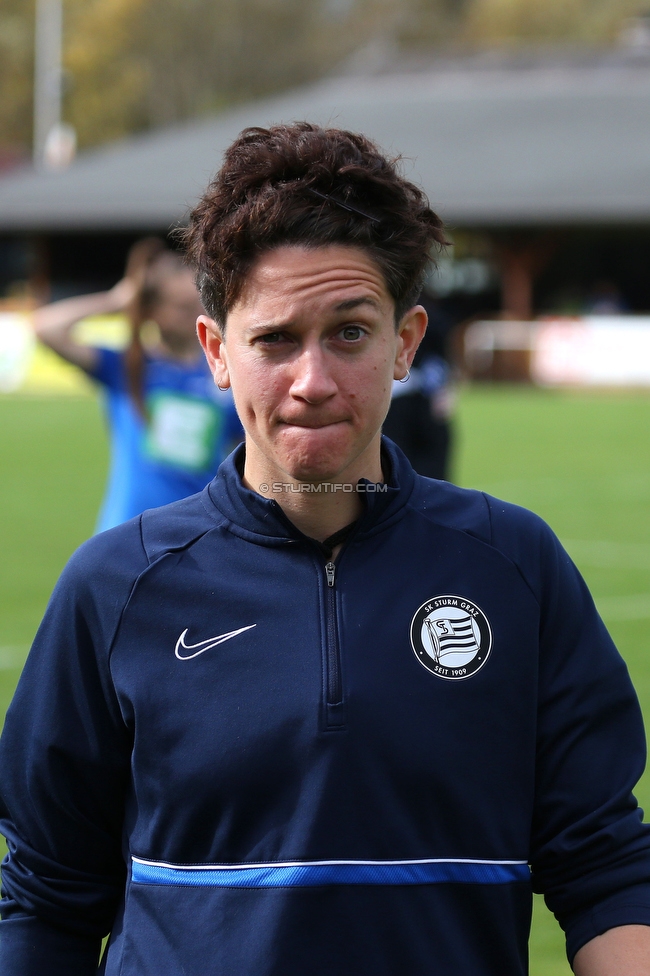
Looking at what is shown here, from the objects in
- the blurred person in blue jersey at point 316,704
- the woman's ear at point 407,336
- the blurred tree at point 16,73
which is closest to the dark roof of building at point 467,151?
the woman's ear at point 407,336

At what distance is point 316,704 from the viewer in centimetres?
192

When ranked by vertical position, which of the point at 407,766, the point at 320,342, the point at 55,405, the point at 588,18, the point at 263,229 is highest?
the point at 588,18

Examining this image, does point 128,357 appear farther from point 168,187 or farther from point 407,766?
point 168,187

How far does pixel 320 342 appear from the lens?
1.98 m

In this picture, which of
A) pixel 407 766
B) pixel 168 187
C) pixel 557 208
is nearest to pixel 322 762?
pixel 407 766

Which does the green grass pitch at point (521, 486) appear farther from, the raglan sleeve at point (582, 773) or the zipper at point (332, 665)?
the zipper at point (332, 665)

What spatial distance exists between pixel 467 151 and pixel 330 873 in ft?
115

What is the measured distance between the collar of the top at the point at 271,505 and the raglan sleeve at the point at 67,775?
16 cm

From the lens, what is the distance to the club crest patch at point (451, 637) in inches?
77.9

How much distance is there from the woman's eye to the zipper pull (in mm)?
333

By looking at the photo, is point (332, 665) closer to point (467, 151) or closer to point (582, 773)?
point (582, 773)

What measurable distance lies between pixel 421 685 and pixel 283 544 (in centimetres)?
29

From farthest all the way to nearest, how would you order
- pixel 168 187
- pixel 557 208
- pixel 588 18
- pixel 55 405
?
pixel 588 18 → pixel 168 187 → pixel 557 208 → pixel 55 405

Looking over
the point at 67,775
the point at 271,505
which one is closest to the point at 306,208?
the point at 271,505
